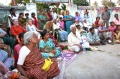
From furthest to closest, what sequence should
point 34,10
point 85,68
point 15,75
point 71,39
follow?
point 34,10, point 71,39, point 85,68, point 15,75

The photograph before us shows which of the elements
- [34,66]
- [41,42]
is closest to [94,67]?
[41,42]

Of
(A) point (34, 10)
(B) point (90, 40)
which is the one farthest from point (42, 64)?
(A) point (34, 10)

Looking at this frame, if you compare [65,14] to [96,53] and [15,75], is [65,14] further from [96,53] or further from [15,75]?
[15,75]

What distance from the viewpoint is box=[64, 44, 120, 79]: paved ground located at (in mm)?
7452

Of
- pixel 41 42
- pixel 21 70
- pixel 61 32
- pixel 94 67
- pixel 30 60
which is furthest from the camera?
pixel 61 32

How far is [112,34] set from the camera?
45.1ft

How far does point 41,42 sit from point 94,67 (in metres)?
1.73

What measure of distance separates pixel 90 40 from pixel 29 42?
24.0 ft

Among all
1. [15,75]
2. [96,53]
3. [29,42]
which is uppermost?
[29,42]

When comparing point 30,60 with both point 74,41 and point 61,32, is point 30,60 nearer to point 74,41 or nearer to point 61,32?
point 74,41

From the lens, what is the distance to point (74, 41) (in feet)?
33.9

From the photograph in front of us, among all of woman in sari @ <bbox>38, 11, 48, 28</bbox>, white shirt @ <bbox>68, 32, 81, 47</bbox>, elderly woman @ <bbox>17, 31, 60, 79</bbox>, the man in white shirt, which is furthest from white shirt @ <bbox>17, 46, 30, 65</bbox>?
woman in sari @ <bbox>38, 11, 48, 28</bbox>

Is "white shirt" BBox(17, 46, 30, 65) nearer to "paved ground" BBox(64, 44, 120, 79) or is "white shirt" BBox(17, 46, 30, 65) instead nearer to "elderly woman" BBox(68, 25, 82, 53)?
"paved ground" BBox(64, 44, 120, 79)

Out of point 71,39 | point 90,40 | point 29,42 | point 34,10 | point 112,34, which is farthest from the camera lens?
point 34,10
